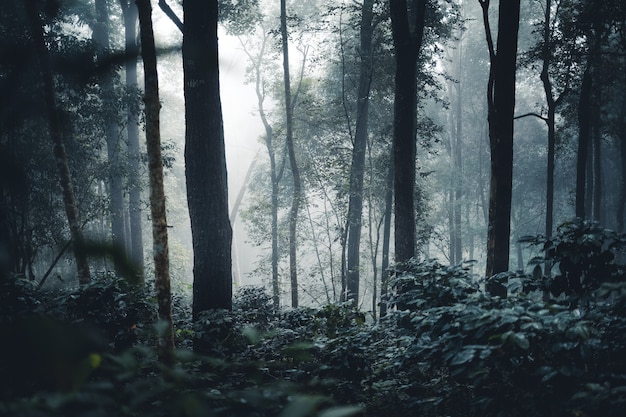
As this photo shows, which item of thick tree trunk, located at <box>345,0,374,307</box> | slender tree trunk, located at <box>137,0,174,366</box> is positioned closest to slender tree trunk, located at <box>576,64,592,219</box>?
thick tree trunk, located at <box>345,0,374,307</box>

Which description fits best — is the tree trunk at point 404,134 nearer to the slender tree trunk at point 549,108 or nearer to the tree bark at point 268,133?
the slender tree trunk at point 549,108

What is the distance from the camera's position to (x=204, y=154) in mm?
6160

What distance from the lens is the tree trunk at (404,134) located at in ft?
27.7

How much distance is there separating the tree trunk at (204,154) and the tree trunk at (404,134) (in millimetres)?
3798

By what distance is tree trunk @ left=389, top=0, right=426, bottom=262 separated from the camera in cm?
845

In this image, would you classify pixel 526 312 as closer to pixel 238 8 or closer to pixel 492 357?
pixel 492 357

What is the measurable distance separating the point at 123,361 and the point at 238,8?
51.4 feet

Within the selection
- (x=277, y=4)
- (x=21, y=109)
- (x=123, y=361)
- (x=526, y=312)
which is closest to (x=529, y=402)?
(x=526, y=312)

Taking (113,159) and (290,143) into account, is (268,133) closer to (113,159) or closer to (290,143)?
(290,143)

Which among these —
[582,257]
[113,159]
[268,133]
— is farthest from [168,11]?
[268,133]

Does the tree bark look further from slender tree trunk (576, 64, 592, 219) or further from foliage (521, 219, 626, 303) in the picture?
foliage (521, 219, 626, 303)

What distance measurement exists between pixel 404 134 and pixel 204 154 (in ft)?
13.6

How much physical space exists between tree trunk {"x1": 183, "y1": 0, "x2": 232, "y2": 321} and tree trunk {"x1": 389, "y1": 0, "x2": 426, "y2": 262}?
3798 mm

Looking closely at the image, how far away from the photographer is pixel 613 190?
2869cm
